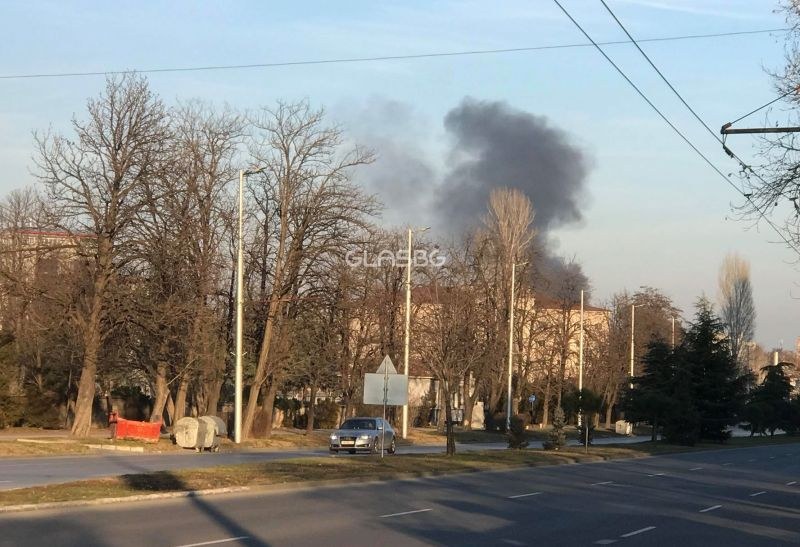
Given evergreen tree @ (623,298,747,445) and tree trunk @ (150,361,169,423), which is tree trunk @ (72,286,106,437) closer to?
tree trunk @ (150,361,169,423)

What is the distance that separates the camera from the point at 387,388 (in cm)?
3066

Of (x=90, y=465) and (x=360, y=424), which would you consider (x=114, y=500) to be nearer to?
(x=90, y=465)

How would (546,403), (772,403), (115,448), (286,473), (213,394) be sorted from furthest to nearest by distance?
(772,403) → (546,403) → (213,394) → (115,448) → (286,473)

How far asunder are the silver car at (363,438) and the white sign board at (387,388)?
792cm

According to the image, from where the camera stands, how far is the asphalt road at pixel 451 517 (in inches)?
563

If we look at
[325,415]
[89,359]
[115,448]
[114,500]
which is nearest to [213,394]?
[89,359]

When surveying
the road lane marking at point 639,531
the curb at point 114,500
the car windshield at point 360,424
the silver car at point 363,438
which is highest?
the car windshield at point 360,424

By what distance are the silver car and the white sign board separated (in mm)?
7925

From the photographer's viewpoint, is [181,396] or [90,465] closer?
[90,465]

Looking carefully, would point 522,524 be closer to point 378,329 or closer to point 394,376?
point 394,376

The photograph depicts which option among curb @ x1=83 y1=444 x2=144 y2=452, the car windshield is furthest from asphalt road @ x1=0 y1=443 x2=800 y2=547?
curb @ x1=83 y1=444 x2=144 y2=452

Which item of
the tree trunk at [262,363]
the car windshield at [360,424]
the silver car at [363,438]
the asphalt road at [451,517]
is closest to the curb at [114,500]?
the asphalt road at [451,517]

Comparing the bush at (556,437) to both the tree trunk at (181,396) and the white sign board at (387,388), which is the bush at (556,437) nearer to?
the white sign board at (387,388)

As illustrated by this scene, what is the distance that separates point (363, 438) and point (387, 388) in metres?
9.23
